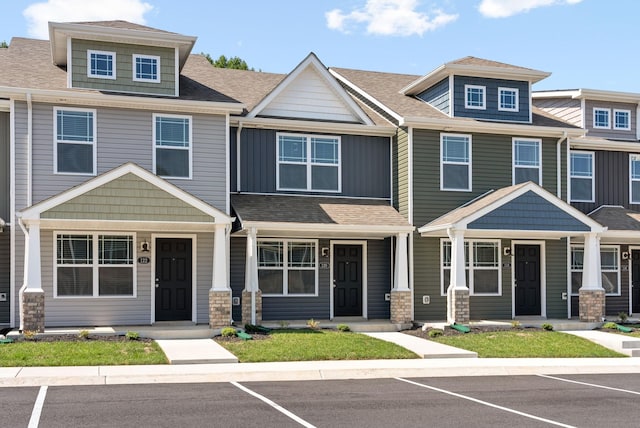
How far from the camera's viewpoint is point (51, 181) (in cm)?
1831

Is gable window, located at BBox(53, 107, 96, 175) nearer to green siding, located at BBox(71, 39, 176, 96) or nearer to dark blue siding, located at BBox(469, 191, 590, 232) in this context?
green siding, located at BBox(71, 39, 176, 96)

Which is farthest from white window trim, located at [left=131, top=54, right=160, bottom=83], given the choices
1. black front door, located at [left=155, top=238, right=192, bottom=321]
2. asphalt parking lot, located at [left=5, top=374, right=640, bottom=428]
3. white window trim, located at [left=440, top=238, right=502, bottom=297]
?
asphalt parking lot, located at [left=5, top=374, right=640, bottom=428]

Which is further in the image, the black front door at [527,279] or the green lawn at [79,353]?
the black front door at [527,279]

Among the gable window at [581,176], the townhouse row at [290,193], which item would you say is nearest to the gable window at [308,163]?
the townhouse row at [290,193]

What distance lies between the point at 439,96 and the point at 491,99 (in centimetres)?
157

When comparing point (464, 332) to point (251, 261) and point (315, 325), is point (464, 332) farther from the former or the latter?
point (251, 261)

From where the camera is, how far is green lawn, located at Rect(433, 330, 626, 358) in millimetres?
16422

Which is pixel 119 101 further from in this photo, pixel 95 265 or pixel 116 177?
pixel 95 265

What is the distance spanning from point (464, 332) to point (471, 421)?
30.2 feet

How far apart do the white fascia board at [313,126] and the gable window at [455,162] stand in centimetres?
160

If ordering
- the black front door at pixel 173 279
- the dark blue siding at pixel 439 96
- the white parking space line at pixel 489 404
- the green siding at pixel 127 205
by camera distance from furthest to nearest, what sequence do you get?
the dark blue siding at pixel 439 96
the black front door at pixel 173 279
the green siding at pixel 127 205
the white parking space line at pixel 489 404

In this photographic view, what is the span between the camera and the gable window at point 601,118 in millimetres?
24875

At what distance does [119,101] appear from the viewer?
61.4 feet

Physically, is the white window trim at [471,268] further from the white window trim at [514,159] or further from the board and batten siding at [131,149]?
the board and batten siding at [131,149]
